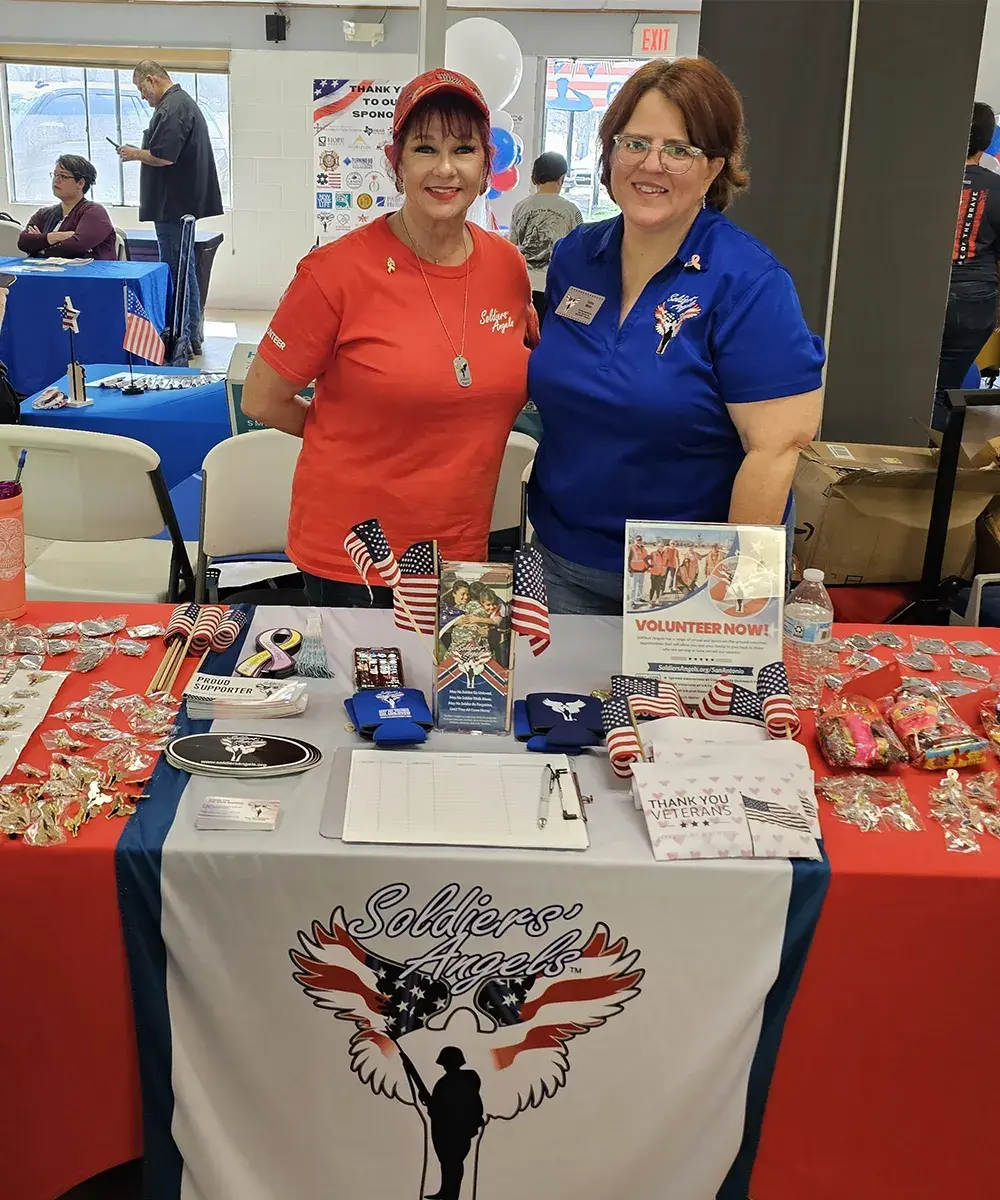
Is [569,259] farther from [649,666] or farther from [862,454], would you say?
[862,454]

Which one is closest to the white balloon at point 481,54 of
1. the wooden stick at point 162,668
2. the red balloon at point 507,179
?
the red balloon at point 507,179

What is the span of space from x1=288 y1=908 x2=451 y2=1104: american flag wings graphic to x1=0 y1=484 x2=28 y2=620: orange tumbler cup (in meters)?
0.83

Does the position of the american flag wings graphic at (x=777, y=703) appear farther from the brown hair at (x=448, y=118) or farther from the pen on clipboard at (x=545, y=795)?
the brown hair at (x=448, y=118)

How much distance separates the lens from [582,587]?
6.34 feet

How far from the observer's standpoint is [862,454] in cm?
309

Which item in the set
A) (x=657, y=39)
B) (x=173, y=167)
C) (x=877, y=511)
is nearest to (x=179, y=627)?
(x=877, y=511)

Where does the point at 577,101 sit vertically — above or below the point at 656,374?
above

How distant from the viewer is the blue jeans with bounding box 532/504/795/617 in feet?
6.23

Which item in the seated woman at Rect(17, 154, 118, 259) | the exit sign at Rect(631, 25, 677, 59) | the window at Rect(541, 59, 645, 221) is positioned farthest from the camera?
the window at Rect(541, 59, 645, 221)

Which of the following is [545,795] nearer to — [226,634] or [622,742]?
Result: [622,742]

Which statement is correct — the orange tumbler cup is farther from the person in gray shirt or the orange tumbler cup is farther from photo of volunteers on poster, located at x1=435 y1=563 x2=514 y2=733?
the person in gray shirt

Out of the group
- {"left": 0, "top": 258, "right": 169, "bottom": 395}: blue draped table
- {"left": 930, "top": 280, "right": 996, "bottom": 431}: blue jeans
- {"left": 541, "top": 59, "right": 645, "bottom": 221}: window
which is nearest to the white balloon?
{"left": 0, "top": 258, "right": 169, "bottom": 395}: blue draped table

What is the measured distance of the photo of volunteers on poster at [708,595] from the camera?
149cm

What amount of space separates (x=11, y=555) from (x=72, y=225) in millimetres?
5758
